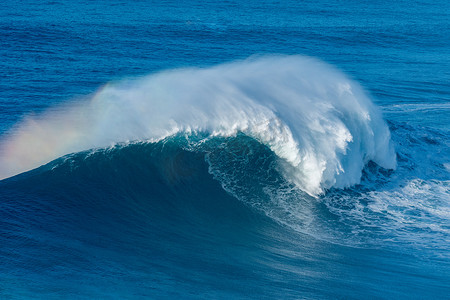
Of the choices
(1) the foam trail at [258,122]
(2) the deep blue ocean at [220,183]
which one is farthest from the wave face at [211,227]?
(1) the foam trail at [258,122]

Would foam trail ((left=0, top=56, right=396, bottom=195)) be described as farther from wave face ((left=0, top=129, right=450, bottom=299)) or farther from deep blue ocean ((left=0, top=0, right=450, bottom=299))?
wave face ((left=0, top=129, right=450, bottom=299))

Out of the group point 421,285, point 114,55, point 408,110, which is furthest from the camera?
point 114,55

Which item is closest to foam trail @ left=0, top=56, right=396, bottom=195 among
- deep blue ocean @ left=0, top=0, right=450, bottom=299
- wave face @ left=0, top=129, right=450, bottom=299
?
deep blue ocean @ left=0, top=0, right=450, bottom=299

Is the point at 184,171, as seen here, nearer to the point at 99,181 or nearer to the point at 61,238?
the point at 99,181

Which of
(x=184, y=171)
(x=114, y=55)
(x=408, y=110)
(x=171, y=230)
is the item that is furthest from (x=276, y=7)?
(x=171, y=230)

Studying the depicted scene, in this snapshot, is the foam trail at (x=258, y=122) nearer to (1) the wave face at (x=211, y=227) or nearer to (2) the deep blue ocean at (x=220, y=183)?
(2) the deep blue ocean at (x=220, y=183)

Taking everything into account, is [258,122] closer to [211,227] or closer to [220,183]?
[220,183]

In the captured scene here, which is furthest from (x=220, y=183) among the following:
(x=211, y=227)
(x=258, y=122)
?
(x=258, y=122)
